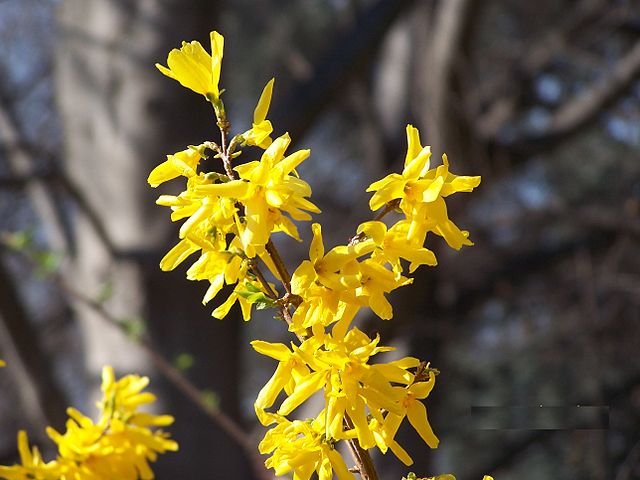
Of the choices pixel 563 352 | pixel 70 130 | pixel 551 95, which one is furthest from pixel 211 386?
pixel 551 95

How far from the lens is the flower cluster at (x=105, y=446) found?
104cm

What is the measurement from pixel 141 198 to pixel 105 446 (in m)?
2.51

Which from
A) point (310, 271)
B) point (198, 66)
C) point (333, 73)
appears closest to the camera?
point (310, 271)

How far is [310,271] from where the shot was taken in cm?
76

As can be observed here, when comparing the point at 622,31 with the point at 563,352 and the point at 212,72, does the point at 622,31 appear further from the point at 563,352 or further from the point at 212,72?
the point at 212,72

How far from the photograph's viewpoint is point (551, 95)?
5672 millimetres

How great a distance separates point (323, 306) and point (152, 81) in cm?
294

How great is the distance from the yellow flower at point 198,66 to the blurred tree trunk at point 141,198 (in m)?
2.61

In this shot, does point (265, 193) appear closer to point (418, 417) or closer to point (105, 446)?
point (418, 417)

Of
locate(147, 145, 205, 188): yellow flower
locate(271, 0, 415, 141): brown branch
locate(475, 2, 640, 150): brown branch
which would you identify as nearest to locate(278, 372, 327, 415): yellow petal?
locate(147, 145, 205, 188): yellow flower

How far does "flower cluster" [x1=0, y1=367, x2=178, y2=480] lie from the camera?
3.41ft

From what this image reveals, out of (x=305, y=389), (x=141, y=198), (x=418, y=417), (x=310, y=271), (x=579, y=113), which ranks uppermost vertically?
(x=310, y=271)

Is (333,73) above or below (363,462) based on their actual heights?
below

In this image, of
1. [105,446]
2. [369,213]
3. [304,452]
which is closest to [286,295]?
[304,452]
